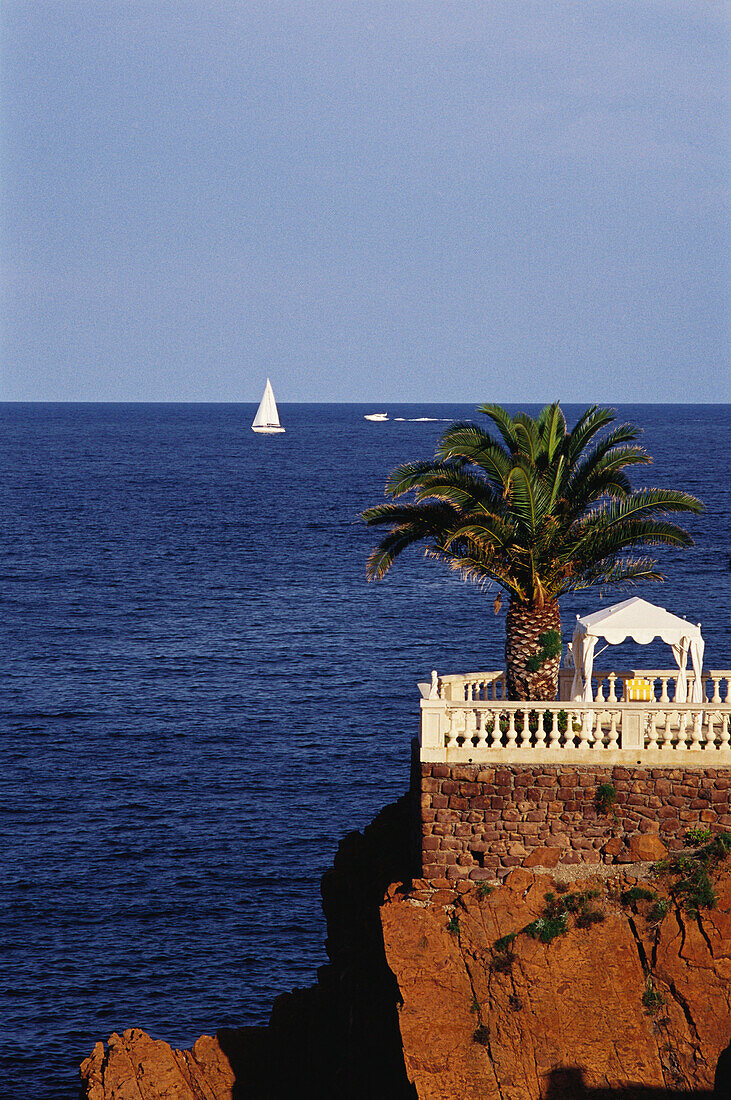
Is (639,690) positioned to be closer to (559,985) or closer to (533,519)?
(533,519)

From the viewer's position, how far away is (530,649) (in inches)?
977

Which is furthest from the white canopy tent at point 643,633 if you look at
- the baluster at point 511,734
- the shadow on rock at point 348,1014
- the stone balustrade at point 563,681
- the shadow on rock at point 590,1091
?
the shadow on rock at point 590,1091

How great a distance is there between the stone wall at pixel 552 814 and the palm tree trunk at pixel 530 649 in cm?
271

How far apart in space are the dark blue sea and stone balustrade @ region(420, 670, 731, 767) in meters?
14.6

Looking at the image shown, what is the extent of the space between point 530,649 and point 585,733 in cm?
252

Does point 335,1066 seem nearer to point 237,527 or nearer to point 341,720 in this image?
point 341,720

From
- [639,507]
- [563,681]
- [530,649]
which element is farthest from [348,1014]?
[639,507]

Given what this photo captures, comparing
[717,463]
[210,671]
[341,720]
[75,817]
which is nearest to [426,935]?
[75,817]

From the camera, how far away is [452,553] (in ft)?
82.9

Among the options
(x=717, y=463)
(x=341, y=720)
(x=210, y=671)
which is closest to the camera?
(x=341, y=720)

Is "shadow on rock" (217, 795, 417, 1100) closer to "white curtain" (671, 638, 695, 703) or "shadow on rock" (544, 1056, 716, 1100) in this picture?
"shadow on rock" (544, 1056, 716, 1100)

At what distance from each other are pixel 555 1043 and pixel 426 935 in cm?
271

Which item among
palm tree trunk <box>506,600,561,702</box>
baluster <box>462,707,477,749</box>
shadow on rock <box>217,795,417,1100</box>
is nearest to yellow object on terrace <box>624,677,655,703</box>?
palm tree trunk <box>506,600,561,702</box>

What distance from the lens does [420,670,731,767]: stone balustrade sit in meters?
22.4
